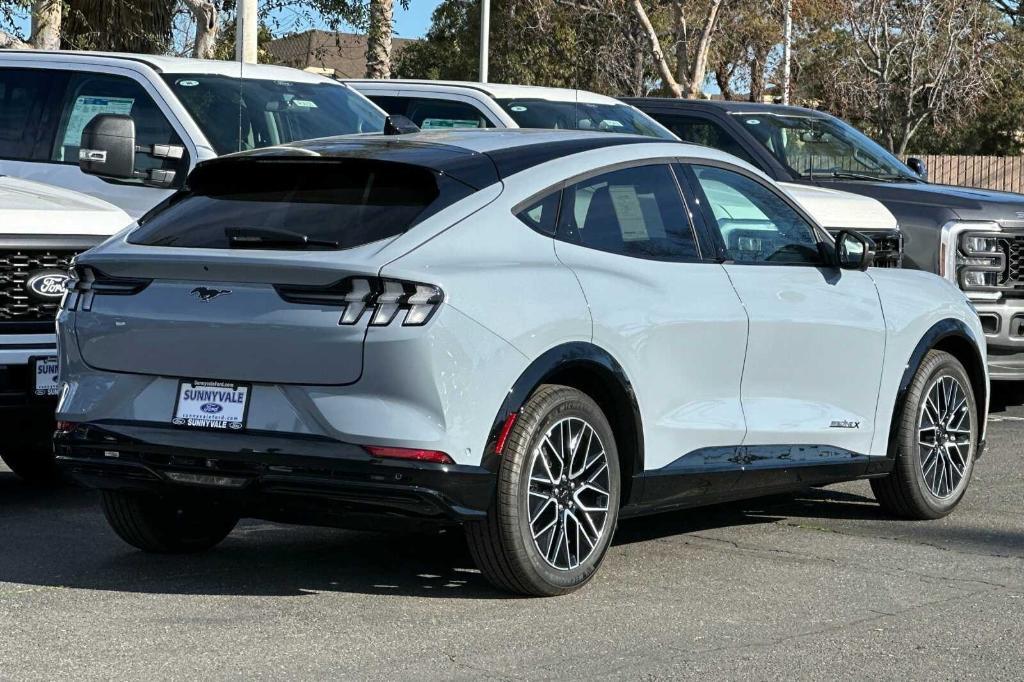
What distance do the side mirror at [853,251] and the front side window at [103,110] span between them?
13.5 feet

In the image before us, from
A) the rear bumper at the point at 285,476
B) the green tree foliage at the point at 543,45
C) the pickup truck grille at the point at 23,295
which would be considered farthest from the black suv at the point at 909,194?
the green tree foliage at the point at 543,45

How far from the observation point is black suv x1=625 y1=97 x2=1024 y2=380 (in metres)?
11.9

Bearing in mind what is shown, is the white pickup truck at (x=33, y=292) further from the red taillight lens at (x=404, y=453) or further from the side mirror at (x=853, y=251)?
the side mirror at (x=853, y=251)

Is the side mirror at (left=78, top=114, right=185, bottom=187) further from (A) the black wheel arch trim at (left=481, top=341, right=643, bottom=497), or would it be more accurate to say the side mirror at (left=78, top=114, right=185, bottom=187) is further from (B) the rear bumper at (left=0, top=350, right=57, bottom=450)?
(A) the black wheel arch trim at (left=481, top=341, right=643, bottom=497)

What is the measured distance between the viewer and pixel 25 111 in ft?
34.3

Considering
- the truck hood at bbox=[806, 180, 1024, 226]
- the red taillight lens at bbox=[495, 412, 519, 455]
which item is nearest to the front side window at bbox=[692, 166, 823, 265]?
the red taillight lens at bbox=[495, 412, 519, 455]

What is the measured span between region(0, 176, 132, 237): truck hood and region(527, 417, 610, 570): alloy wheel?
3091mm

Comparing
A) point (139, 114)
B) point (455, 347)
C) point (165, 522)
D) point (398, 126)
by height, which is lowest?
point (165, 522)

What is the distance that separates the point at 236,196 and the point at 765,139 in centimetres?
791

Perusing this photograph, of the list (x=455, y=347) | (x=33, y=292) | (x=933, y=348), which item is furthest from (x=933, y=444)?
(x=33, y=292)

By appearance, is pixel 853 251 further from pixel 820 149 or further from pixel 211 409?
pixel 820 149

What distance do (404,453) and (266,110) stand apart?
532 centimetres

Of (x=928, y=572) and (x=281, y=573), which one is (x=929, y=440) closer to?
(x=928, y=572)

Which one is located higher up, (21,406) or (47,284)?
(47,284)
